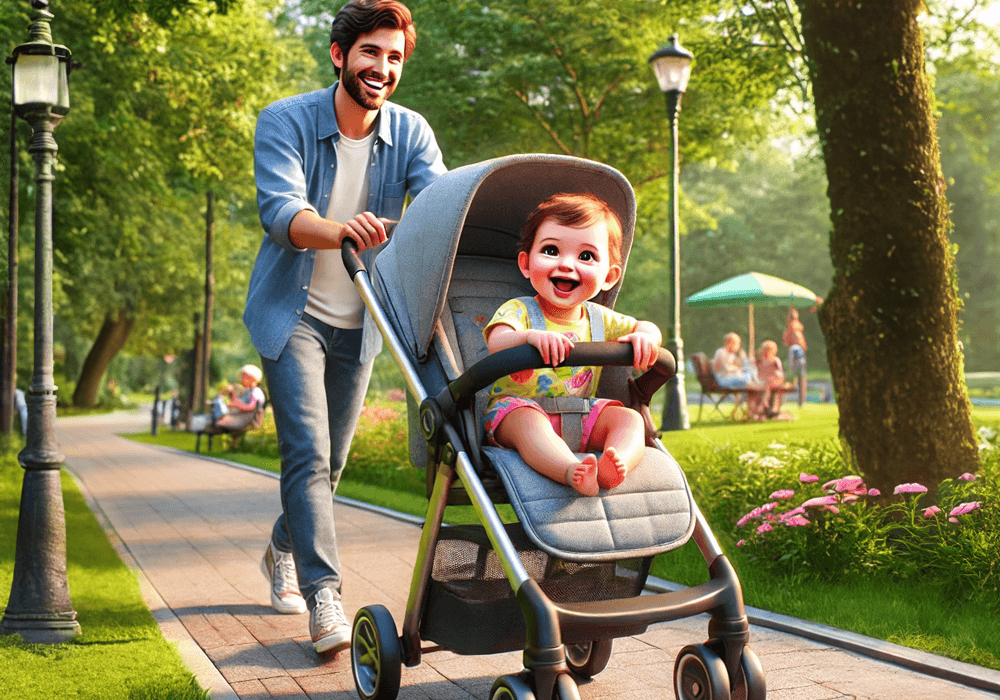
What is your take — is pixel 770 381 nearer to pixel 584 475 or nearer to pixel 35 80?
pixel 35 80

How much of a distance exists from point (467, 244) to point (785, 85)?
41.7 ft

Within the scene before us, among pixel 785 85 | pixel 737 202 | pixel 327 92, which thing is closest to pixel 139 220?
pixel 785 85

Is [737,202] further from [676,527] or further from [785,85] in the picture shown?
[676,527]

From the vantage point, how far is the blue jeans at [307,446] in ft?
12.7

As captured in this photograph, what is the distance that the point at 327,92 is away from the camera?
4207 millimetres

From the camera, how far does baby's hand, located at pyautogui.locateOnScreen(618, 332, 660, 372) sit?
2.91 m

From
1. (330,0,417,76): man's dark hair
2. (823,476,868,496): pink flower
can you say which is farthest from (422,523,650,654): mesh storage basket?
(823,476,868,496): pink flower

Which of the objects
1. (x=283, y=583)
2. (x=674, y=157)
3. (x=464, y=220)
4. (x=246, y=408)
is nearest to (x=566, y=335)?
(x=464, y=220)

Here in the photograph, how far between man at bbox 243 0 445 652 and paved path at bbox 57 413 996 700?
330mm

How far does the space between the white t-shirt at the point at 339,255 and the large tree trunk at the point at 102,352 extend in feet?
101

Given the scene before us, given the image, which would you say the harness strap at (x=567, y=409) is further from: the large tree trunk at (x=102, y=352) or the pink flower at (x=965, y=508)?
the large tree trunk at (x=102, y=352)

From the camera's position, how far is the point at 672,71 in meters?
12.5

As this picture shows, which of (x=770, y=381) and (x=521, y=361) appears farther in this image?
(x=770, y=381)

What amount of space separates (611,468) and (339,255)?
1881 millimetres
